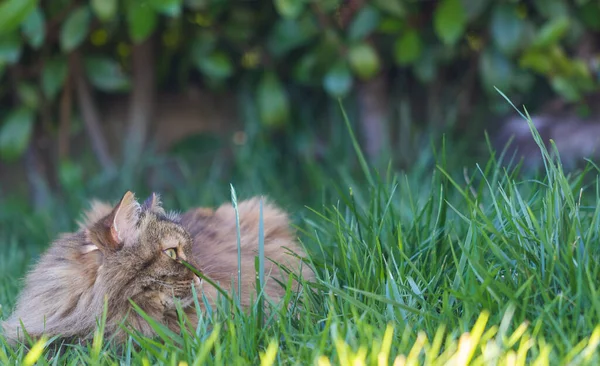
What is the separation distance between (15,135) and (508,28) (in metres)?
2.24

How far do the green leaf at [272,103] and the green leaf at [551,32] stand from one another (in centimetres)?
113

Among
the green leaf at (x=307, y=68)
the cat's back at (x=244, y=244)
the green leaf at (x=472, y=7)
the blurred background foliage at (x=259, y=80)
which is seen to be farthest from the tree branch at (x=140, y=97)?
the green leaf at (x=472, y=7)

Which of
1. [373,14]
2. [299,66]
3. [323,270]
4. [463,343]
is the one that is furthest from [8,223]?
[463,343]

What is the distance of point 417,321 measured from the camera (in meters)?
1.60

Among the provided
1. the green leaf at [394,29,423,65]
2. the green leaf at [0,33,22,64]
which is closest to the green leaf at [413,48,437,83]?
the green leaf at [394,29,423,65]

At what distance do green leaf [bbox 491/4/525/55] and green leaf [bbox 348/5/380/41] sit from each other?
0.50 meters

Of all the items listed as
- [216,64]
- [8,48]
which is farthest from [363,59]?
[8,48]

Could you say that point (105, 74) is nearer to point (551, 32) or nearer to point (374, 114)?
point (374, 114)

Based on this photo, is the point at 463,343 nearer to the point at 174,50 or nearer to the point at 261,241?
the point at 261,241

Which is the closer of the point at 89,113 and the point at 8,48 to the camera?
the point at 8,48

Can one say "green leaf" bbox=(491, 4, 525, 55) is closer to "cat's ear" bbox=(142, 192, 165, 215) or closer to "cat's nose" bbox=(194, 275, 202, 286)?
"cat's ear" bbox=(142, 192, 165, 215)

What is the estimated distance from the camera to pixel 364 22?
3275 mm

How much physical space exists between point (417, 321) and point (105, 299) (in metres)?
0.66

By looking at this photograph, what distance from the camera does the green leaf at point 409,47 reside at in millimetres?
3309
